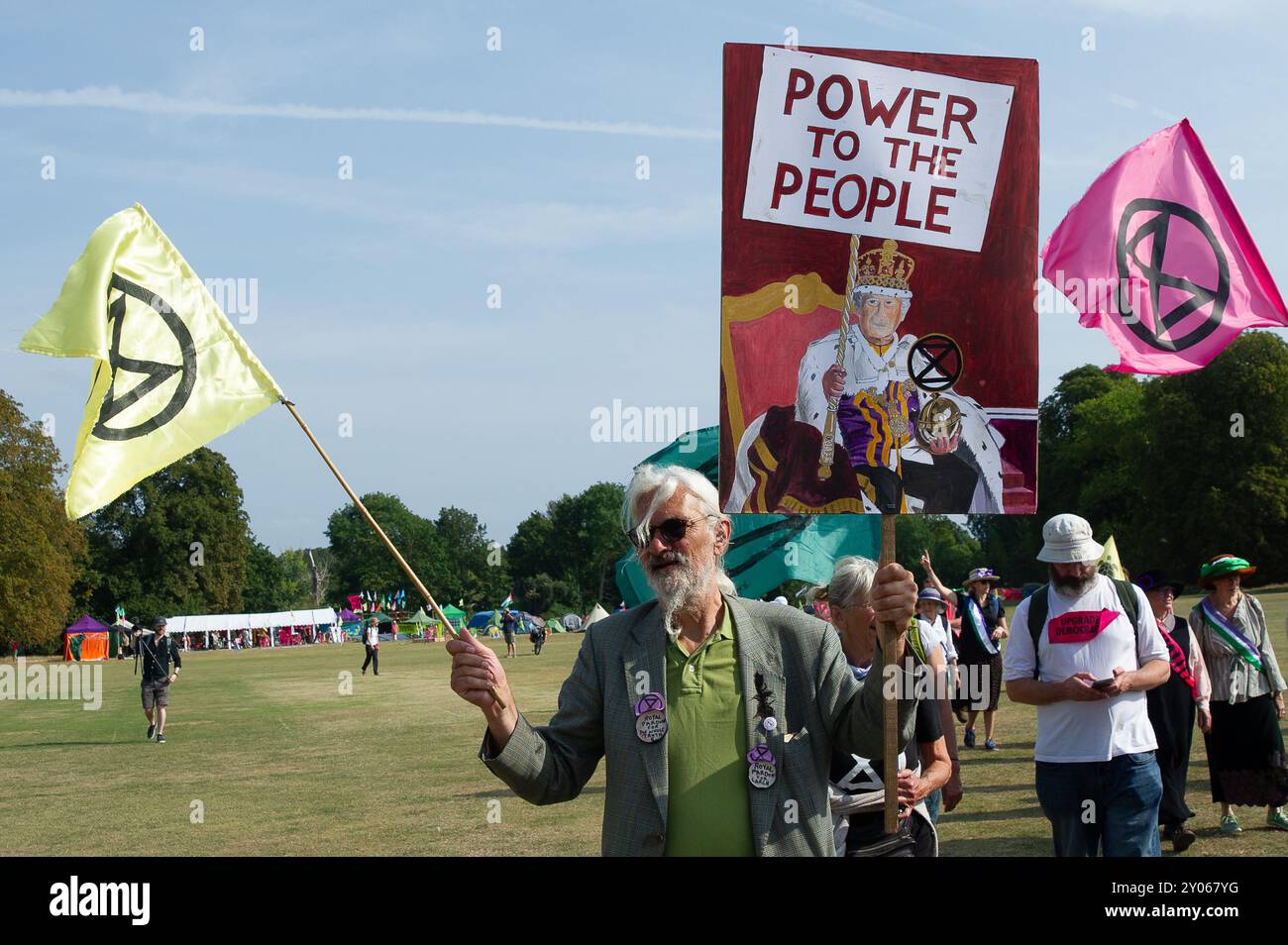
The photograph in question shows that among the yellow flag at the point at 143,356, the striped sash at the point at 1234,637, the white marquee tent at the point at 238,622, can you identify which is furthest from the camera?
the white marquee tent at the point at 238,622

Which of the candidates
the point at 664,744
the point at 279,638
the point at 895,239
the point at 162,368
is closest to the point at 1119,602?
the point at 895,239

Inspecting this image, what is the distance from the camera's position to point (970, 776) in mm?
14312

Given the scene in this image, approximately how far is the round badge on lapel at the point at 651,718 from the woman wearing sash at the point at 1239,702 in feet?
26.5

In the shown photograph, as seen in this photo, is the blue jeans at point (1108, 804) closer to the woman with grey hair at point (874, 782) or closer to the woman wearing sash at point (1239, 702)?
the woman with grey hair at point (874, 782)

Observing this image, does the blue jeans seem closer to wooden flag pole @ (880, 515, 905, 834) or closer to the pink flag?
the pink flag

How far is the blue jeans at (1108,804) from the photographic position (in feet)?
21.7

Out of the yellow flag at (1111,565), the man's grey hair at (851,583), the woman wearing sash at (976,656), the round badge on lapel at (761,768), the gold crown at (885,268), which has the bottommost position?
the woman wearing sash at (976,656)

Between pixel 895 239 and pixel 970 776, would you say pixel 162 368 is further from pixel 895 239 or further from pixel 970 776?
pixel 970 776

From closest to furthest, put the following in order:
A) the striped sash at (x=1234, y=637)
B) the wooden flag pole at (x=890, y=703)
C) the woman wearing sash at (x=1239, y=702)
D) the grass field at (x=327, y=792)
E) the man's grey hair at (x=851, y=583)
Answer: the wooden flag pole at (x=890, y=703) → the man's grey hair at (x=851, y=583) → the woman wearing sash at (x=1239, y=702) → the striped sash at (x=1234, y=637) → the grass field at (x=327, y=792)

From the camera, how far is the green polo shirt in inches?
157

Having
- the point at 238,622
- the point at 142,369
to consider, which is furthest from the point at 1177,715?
the point at 238,622

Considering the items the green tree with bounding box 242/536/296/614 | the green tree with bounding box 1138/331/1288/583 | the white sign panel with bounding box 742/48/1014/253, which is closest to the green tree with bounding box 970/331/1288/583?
the green tree with bounding box 1138/331/1288/583

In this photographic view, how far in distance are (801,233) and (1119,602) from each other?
2.94 m

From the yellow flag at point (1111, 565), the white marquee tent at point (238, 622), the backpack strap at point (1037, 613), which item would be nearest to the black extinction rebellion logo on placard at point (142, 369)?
the backpack strap at point (1037, 613)
